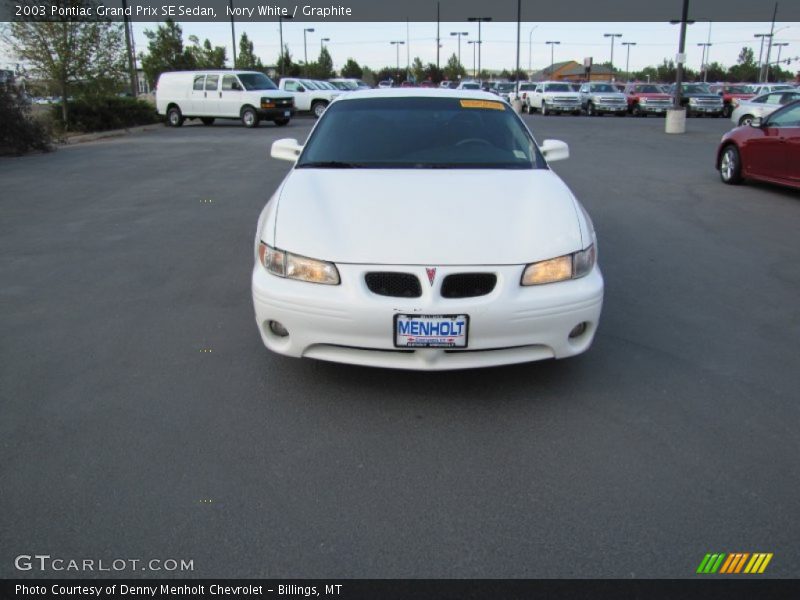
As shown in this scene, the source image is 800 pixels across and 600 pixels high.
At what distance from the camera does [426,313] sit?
3398mm

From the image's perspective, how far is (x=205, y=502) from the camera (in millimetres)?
2863

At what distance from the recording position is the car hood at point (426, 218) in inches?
140

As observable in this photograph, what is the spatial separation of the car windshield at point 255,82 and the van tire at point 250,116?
0.78 m

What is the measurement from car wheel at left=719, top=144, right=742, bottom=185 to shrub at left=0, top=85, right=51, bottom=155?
14967mm

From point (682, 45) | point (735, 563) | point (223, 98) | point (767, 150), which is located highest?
point (682, 45)

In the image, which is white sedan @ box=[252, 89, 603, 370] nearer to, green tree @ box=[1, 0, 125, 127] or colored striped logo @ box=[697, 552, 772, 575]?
colored striped logo @ box=[697, 552, 772, 575]

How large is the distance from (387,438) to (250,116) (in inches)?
979

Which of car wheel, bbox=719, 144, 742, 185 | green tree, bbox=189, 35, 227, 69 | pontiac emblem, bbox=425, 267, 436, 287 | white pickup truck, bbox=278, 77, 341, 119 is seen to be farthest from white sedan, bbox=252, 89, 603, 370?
green tree, bbox=189, 35, 227, 69

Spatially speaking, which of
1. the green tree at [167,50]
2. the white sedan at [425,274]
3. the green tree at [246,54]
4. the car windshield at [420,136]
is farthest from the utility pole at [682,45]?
the green tree at [246,54]

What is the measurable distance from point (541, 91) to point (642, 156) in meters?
24.4

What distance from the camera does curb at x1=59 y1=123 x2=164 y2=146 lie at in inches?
811

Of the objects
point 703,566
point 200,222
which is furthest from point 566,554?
point 200,222
